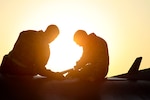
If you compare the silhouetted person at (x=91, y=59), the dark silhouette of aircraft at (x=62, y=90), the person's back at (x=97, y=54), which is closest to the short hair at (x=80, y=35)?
the silhouetted person at (x=91, y=59)

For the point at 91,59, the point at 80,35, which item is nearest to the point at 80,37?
the point at 80,35

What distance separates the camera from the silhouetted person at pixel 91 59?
6051 mm

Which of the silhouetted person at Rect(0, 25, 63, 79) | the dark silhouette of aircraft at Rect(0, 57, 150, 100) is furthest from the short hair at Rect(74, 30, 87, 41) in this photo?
the dark silhouette of aircraft at Rect(0, 57, 150, 100)

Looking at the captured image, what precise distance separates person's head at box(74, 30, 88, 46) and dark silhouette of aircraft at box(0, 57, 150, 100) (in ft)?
3.56

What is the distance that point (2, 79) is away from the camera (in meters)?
4.81

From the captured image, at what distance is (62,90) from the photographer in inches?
194

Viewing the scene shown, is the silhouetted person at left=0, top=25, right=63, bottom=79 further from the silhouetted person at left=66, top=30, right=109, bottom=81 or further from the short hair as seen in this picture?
the short hair

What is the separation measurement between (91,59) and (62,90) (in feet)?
5.62

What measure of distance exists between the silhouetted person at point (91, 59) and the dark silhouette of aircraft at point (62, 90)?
11.4 inches

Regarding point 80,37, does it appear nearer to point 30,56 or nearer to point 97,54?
point 97,54

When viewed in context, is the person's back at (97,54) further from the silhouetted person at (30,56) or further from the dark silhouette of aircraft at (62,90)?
the silhouetted person at (30,56)

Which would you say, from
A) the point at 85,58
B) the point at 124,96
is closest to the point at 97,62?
the point at 85,58

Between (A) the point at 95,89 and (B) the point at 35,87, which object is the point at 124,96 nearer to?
(A) the point at 95,89

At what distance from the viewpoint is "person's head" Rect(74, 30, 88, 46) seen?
21.9 feet
